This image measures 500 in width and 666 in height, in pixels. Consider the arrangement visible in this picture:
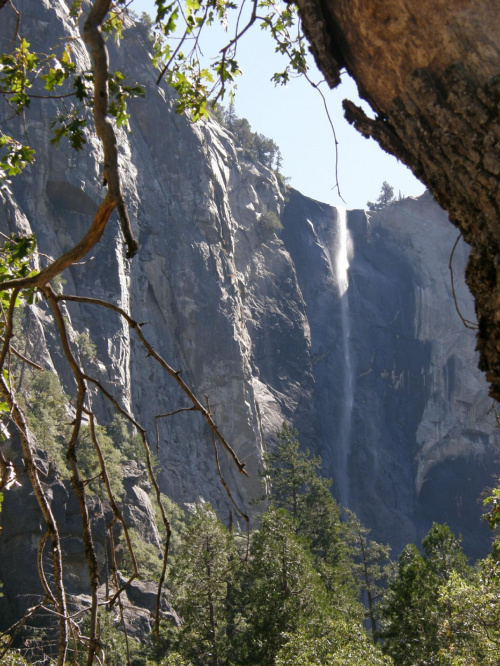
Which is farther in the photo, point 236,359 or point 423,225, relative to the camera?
point 423,225

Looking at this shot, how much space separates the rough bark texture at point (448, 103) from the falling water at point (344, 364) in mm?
48440

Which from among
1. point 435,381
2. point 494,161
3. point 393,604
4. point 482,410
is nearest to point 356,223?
point 435,381

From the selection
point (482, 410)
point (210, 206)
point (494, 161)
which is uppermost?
point (210, 206)

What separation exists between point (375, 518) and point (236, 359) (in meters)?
17.1

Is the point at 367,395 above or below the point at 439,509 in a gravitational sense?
above

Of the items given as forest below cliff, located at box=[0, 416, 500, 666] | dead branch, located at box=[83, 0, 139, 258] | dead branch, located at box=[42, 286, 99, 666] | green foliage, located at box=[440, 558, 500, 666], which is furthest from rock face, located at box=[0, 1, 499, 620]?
dead branch, located at box=[83, 0, 139, 258]

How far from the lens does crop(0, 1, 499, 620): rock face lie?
126 ft

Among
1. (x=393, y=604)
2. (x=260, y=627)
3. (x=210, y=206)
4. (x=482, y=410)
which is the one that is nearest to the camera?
(x=260, y=627)

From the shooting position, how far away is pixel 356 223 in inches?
2480

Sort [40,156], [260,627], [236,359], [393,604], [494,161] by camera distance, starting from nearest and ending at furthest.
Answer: [494,161], [260,627], [393,604], [40,156], [236,359]

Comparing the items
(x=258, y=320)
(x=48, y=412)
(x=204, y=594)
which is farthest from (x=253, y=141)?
(x=204, y=594)

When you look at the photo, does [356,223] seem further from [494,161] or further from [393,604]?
[494,161]

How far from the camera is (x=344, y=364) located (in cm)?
5559

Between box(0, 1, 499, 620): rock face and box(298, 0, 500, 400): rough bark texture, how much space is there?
31.0 metres
